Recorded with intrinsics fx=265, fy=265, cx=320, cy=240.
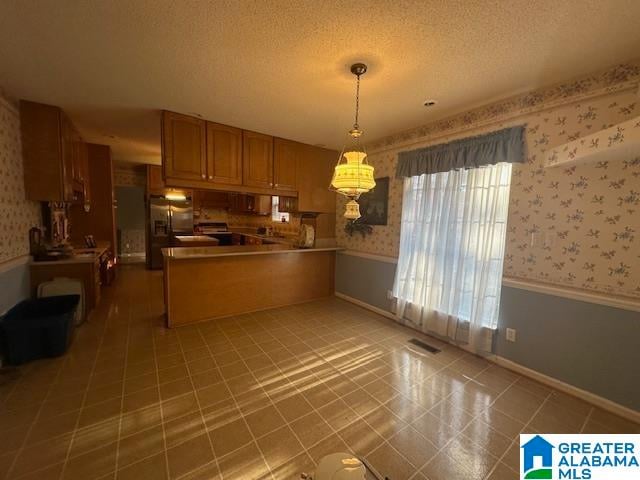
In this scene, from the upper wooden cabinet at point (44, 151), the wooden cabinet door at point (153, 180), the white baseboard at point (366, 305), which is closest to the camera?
the upper wooden cabinet at point (44, 151)

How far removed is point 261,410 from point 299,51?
247cm

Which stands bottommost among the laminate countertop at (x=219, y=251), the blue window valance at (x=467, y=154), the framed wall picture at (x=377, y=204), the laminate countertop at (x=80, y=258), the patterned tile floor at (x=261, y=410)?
the patterned tile floor at (x=261, y=410)

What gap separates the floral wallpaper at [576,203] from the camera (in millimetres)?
1877

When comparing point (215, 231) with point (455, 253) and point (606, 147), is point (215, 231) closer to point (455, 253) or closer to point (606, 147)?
point (455, 253)

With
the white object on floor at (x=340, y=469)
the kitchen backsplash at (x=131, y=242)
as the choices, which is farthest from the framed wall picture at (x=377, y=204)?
the kitchen backsplash at (x=131, y=242)

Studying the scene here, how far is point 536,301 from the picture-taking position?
90.0 inches

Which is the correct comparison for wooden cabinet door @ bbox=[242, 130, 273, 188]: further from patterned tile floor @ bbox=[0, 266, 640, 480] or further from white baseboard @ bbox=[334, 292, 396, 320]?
white baseboard @ bbox=[334, 292, 396, 320]

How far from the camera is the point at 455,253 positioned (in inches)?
111

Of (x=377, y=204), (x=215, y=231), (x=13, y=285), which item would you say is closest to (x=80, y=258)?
(x=13, y=285)

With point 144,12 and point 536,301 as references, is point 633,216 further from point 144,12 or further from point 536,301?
point 144,12

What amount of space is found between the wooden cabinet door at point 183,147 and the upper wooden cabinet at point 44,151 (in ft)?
3.73

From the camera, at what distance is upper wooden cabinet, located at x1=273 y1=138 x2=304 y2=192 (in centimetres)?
375

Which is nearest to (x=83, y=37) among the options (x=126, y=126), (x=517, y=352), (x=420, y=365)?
(x=126, y=126)

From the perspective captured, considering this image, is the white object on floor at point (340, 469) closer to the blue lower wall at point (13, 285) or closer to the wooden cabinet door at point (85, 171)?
the blue lower wall at point (13, 285)
